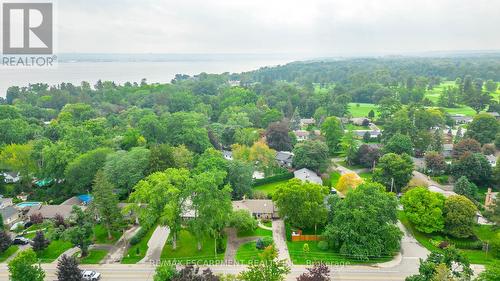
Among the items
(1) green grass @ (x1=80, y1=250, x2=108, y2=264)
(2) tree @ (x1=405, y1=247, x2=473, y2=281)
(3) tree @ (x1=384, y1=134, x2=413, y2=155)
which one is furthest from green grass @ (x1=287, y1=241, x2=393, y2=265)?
(3) tree @ (x1=384, y1=134, x2=413, y2=155)

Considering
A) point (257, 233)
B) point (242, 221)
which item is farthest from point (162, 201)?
point (257, 233)

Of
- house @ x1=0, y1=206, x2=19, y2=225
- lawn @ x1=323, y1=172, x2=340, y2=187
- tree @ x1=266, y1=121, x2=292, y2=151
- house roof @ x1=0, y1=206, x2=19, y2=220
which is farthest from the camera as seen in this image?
tree @ x1=266, y1=121, x2=292, y2=151

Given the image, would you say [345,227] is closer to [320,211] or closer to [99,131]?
[320,211]

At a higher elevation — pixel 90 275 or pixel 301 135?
pixel 301 135

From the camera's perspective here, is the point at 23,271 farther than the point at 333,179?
No

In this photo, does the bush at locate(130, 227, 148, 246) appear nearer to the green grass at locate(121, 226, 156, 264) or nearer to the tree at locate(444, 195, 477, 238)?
the green grass at locate(121, 226, 156, 264)

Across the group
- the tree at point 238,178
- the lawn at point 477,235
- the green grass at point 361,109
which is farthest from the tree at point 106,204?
the green grass at point 361,109

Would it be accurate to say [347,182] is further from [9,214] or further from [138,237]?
[9,214]
